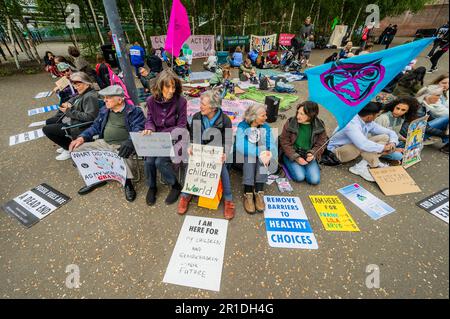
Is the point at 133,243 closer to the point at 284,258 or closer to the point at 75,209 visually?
the point at 75,209

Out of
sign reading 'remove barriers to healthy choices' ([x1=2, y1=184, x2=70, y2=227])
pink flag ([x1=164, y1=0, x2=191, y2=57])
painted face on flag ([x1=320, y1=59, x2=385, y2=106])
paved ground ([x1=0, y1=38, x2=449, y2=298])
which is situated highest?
pink flag ([x1=164, y1=0, x2=191, y2=57])

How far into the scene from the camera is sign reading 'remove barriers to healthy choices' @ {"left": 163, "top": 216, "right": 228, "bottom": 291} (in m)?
2.08

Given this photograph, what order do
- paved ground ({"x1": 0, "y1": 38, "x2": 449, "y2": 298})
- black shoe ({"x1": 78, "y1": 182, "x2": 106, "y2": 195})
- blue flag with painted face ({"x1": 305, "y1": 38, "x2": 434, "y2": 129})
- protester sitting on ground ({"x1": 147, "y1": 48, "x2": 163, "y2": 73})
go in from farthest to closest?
protester sitting on ground ({"x1": 147, "y1": 48, "x2": 163, "y2": 73})
black shoe ({"x1": 78, "y1": 182, "x2": 106, "y2": 195})
blue flag with painted face ({"x1": 305, "y1": 38, "x2": 434, "y2": 129})
paved ground ({"x1": 0, "y1": 38, "x2": 449, "y2": 298})

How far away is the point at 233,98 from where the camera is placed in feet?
20.9

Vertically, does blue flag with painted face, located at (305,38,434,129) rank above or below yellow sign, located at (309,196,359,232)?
above

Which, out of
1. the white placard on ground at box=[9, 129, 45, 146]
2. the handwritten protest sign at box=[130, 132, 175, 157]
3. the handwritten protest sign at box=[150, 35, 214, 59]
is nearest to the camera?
the handwritten protest sign at box=[130, 132, 175, 157]

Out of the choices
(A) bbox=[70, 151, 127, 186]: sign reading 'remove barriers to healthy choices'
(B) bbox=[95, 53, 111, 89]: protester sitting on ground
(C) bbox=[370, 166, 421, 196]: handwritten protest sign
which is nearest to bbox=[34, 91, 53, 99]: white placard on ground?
(B) bbox=[95, 53, 111, 89]: protester sitting on ground

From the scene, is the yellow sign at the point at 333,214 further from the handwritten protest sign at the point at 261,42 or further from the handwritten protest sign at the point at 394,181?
the handwritten protest sign at the point at 261,42

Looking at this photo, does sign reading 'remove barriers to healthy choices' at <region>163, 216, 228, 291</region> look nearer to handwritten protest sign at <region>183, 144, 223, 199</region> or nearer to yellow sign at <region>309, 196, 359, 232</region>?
handwritten protest sign at <region>183, 144, 223, 199</region>

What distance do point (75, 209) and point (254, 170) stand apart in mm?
2615

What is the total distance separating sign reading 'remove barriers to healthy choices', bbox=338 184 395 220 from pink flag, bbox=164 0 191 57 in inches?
152

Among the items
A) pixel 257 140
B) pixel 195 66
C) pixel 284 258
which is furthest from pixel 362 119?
pixel 195 66

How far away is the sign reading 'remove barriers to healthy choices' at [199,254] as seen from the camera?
2.08 m
